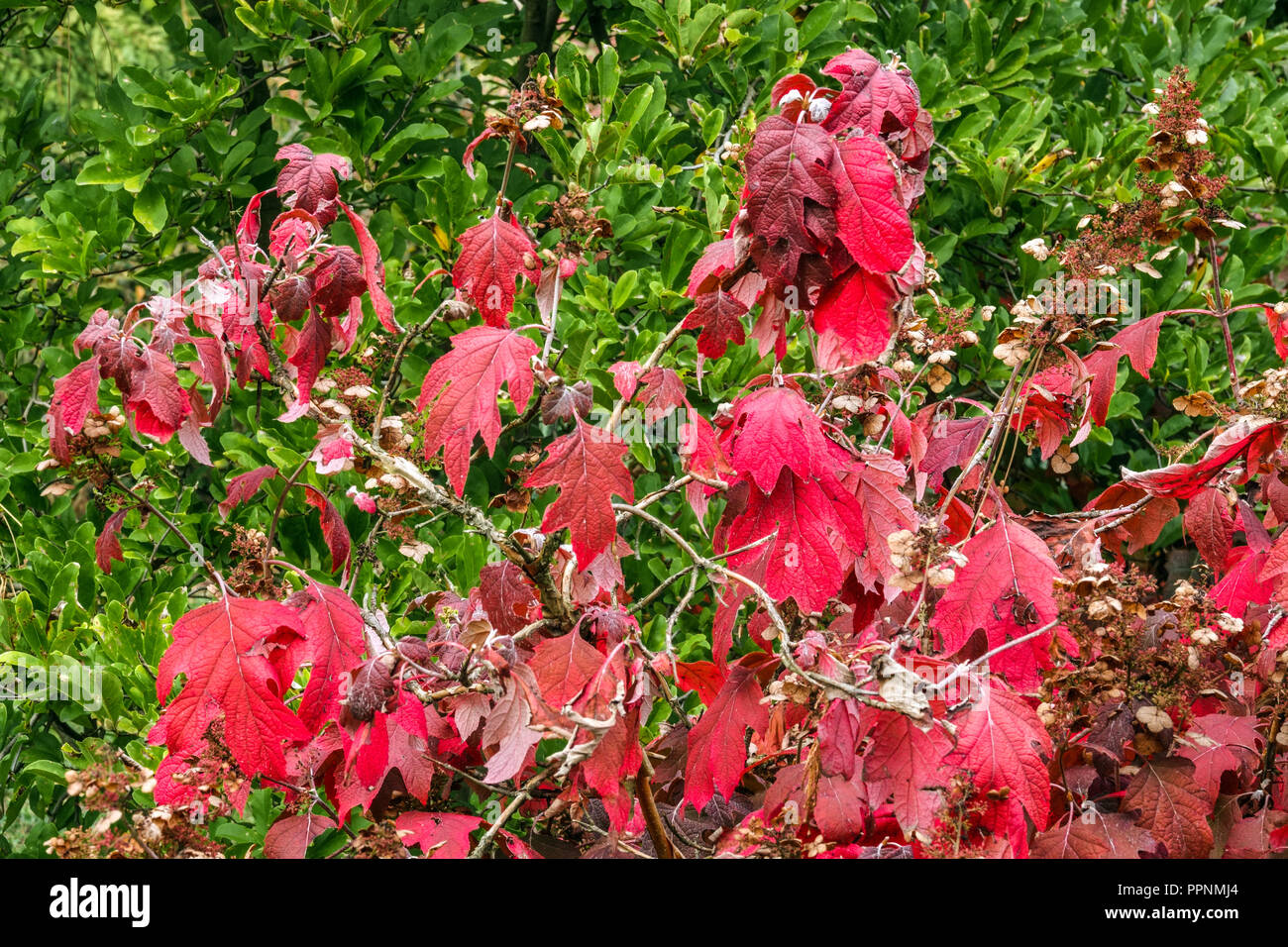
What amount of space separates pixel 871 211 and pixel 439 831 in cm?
97

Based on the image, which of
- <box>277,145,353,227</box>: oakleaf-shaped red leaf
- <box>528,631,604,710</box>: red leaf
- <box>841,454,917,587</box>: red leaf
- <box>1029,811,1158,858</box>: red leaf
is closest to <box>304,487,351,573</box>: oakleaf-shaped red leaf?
<box>277,145,353,227</box>: oakleaf-shaped red leaf

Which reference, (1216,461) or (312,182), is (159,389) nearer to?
(312,182)

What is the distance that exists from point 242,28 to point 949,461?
2.11 metres

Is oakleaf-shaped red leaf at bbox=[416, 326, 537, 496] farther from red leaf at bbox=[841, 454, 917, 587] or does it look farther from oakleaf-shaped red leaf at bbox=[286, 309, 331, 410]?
red leaf at bbox=[841, 454, 917, 587]

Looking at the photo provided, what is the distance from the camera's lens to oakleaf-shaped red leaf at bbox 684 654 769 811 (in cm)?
138

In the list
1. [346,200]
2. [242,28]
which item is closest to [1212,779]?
[346,200]

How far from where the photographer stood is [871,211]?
1.22 meters

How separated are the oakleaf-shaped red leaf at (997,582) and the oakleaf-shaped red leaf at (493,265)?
0.71 m

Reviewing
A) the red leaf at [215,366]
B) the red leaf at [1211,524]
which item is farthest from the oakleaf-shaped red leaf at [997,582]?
the red leaf at [215,366]

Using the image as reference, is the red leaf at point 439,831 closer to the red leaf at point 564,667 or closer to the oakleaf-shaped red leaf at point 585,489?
the red leaf at point 564,667

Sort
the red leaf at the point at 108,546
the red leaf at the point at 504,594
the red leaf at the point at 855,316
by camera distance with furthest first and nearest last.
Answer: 1. the red leaf at the point at 108,546
2. the red leaf at the point at 504,594
3. the red leaf at the point at 855,316

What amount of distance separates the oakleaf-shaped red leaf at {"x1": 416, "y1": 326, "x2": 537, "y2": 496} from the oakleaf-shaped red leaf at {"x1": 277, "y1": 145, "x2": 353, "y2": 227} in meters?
0.40

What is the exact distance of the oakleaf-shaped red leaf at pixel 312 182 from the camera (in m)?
1.58

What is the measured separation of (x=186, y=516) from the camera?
2309 millimetres
